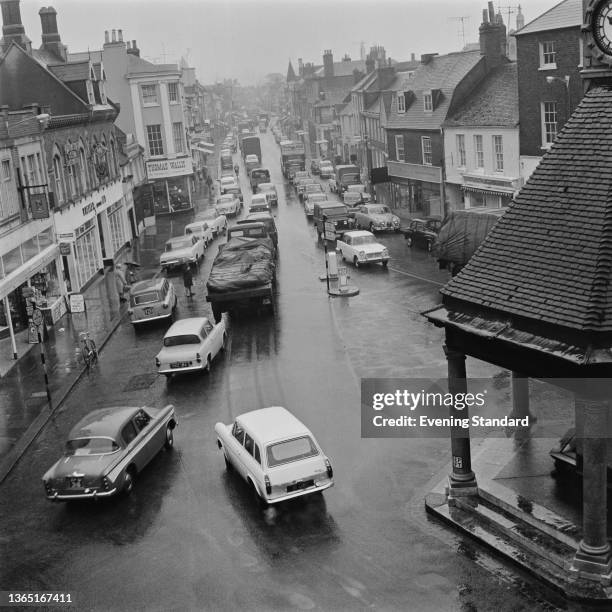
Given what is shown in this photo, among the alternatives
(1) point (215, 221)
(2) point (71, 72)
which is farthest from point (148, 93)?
(2) point (71, 72)

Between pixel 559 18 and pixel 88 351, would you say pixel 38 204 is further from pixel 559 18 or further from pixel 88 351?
pixel 559 18

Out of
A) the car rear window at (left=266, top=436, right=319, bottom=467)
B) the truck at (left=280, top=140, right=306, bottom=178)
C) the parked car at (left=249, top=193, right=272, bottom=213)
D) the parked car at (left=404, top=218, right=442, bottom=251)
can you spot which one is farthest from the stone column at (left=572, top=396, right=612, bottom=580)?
the truck at (left=280, top=140, right=306, bottom=178)

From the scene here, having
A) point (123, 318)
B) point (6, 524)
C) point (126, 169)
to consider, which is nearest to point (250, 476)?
point (6, 524)

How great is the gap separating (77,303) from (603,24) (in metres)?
27.2

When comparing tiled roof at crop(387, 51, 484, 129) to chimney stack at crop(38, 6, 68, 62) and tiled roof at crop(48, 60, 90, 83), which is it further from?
chimney stack at crop(38, 6, 68, 62)

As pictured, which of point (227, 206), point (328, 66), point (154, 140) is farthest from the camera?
point (328, 66)

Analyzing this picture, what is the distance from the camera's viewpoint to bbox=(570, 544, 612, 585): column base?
1277 centimetres

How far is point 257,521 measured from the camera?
53.3 ft

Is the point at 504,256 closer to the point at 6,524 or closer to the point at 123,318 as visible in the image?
the point at 6,524

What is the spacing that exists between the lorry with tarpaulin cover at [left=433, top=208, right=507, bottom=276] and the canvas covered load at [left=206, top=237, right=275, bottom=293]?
284 inches

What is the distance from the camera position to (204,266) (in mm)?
45969

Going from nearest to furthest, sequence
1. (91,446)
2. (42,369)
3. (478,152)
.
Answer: (91,446) → (42,369) → (478,152)

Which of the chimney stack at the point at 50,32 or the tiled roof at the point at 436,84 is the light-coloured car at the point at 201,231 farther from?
the chimney stack at the point at 50,32

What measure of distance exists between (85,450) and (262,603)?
6.46 m
